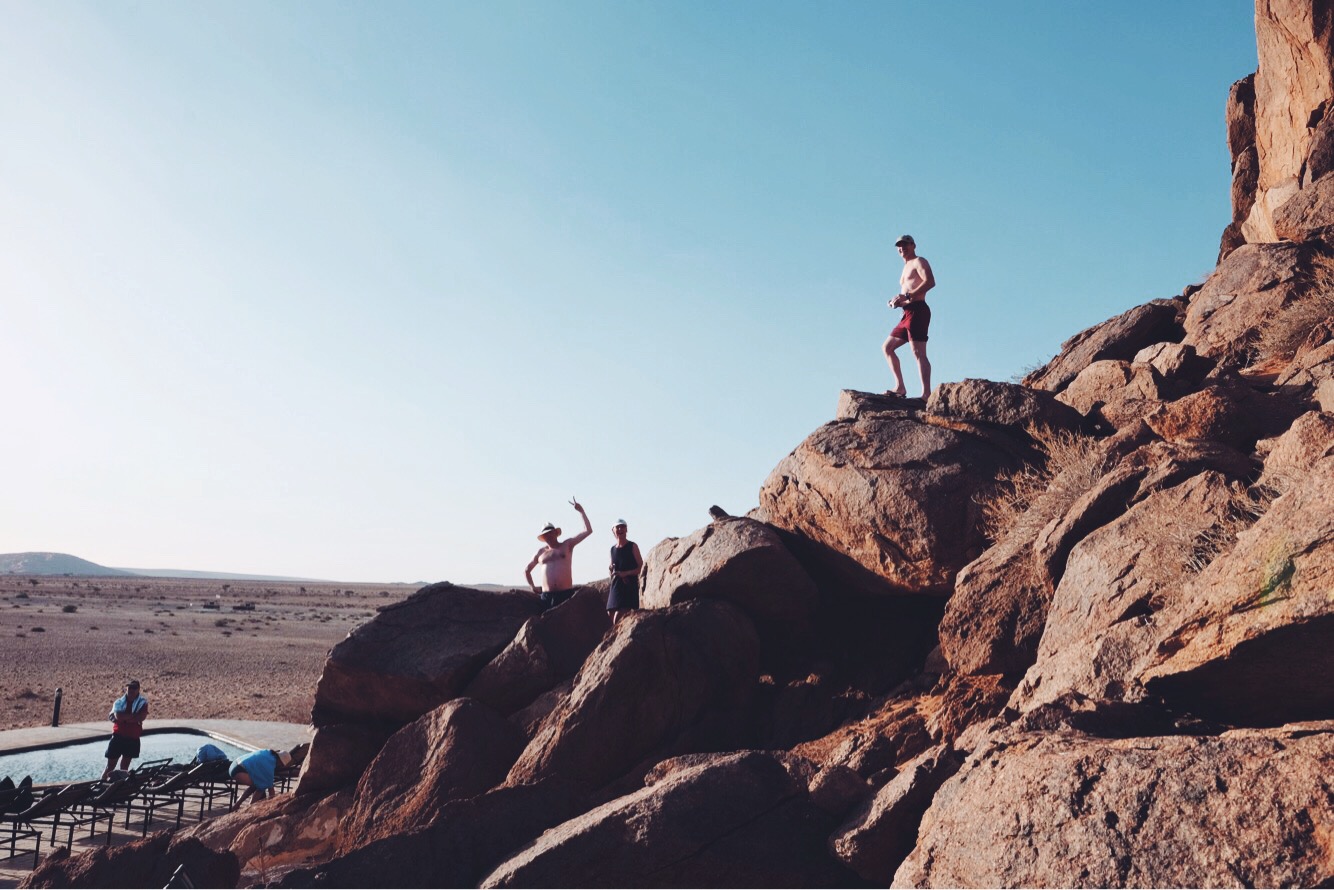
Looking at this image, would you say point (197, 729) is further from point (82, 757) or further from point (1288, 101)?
point (1288, 101)

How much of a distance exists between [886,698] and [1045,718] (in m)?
4.92

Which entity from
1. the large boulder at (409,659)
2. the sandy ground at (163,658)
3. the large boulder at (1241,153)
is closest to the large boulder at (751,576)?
the large boulder at (409,659)

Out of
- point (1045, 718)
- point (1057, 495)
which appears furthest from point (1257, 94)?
point (1045, 718)

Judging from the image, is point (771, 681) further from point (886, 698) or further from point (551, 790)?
point (551, 790)

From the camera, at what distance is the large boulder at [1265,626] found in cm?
557

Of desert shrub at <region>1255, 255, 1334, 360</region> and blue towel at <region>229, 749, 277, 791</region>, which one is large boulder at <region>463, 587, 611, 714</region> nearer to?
blue towel at <region>229, 749, 277, 791</region>

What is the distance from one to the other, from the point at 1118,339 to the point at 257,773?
53.7 ft

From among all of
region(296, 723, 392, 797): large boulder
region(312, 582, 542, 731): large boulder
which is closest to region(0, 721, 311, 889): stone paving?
region(296, 723, 392, 797): large boulder

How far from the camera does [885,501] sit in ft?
38.1

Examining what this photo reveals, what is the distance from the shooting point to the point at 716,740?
11.6m

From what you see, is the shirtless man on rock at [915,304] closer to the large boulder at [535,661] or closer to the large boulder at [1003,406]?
the large boulder at [1003,406]

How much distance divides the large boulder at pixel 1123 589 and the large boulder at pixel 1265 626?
0.37m

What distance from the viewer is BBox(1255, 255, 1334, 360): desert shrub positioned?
557 inches

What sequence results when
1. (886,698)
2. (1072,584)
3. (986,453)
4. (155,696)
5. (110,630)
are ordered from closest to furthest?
(1072,584) < (886,698) < (986,453) < (155,696) < (110,630)
